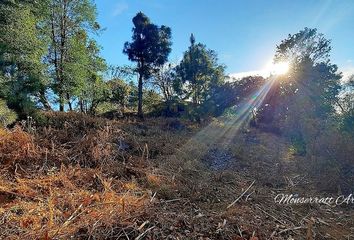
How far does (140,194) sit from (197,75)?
59.3 feet

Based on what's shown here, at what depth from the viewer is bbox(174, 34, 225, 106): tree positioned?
2144cm

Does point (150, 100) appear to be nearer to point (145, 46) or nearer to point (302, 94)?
point (145, 46)

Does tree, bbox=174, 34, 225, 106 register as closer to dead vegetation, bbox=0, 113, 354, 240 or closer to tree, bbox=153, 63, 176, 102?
tree, bbox=153, 63, 176, 102

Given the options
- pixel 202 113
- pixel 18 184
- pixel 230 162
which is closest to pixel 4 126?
pixel 18 184

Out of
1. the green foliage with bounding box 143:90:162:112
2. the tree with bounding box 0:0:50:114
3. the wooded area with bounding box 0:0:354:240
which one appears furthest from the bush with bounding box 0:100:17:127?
the green foliage with bounding box 143:90:162:112

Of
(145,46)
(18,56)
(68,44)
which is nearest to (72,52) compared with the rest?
(68,44)

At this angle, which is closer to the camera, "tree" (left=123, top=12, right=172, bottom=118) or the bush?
the bush

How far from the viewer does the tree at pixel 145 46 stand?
1847 centimetres

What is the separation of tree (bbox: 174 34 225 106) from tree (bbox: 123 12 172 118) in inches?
132

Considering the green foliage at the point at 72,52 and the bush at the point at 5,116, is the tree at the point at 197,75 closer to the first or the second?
the green foliage at the point at 72,52

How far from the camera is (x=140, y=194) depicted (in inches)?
174

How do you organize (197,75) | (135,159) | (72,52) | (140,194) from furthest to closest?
1. (197,75)
2. (72,52)
3. (135,159)
4. (140,194)

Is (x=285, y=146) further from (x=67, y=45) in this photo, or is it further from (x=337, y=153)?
(x=67, y=45)

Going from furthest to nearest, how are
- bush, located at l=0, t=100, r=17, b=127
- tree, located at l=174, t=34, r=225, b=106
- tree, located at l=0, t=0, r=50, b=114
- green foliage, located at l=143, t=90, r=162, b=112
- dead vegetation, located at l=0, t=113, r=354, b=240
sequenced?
1. green foliage, located at l=143, t=90, r=162, b=112
2. tree, located at l=174, t=34, r=225, b=106
3. tree, located at l=0, t=0, r=50, b=114
4. bush, located at l=0, t=100, r=17, b=127
5. dead vegetation, located at l=0, t=113, r=354, b=240
